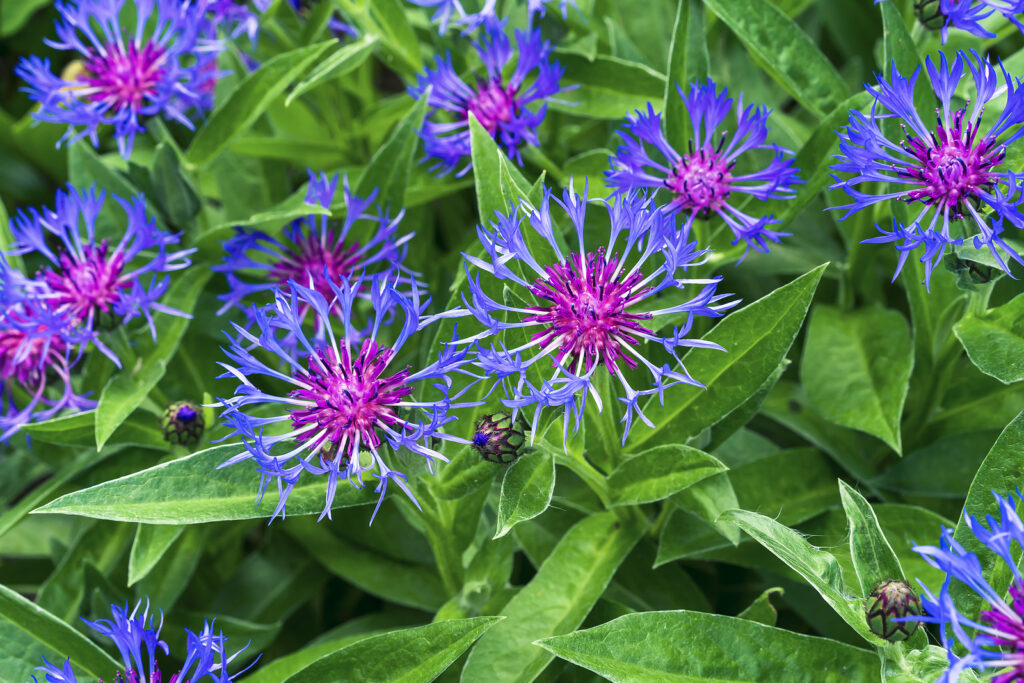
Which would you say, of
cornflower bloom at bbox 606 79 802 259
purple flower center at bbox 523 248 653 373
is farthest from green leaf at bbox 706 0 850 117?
purple flower center at bbox 523 248 653 373

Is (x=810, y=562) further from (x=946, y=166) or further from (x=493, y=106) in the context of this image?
(x=493, y=106)

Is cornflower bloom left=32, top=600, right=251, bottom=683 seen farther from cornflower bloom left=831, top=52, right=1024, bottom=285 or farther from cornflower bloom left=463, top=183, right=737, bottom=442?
cornflower bloom left=831, top=52, right=1024, bottom=285

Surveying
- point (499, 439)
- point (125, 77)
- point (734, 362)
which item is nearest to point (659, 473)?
point (734, 362)

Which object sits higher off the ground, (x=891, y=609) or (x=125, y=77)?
(x=125, y=77)

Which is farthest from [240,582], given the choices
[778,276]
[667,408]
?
[778,276]

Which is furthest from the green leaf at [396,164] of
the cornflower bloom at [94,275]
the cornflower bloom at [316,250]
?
the cornflower bloom at [94,275]

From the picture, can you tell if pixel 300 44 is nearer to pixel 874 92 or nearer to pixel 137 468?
pixel 137 468
